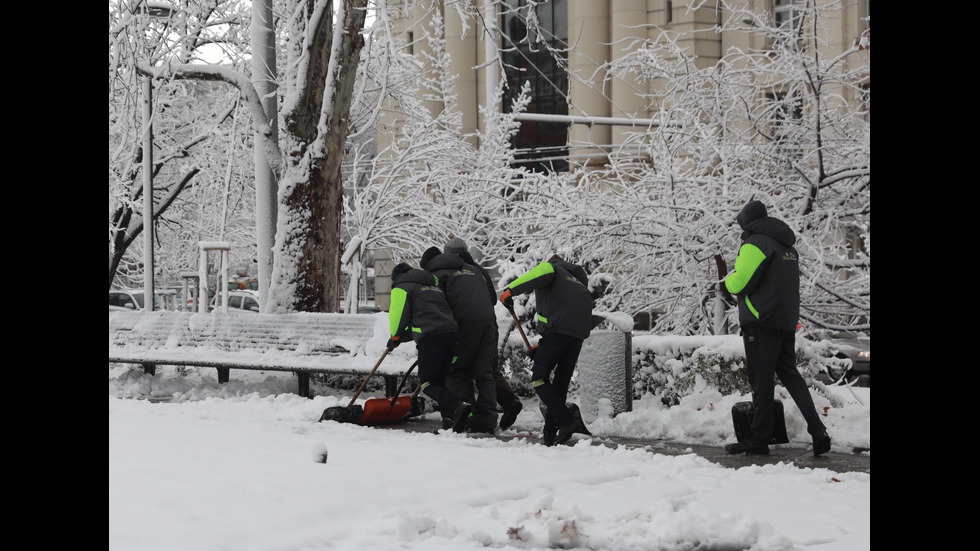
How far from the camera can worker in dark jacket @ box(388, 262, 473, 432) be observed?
10.0 meters

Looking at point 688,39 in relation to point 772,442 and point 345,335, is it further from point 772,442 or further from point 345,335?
point 772,442

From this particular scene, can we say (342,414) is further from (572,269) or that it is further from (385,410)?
(572,269)

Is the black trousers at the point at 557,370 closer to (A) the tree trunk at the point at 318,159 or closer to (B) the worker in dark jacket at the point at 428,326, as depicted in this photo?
(B) the worker in dark jacket at the point at 428,326

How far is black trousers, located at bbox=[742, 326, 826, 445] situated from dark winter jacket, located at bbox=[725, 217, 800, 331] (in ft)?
0.32

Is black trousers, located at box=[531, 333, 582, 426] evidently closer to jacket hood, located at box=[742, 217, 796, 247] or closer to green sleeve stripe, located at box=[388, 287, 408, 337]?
green sleeve stripe, located at box=[388, 287, 408, 337]

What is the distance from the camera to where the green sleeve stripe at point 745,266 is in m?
8.49

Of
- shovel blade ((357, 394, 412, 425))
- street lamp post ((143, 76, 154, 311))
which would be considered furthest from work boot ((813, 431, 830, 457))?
street lamp post ((143, 76, 154, 311))

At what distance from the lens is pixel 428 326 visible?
9.98 m

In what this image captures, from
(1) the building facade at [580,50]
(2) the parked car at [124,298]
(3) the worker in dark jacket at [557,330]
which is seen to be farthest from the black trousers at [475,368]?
(2) the parked car at [124,298]

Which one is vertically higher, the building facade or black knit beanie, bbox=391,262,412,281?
the building facade

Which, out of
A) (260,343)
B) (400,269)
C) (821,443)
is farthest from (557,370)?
(260,343)

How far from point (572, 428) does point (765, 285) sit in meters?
1.95
